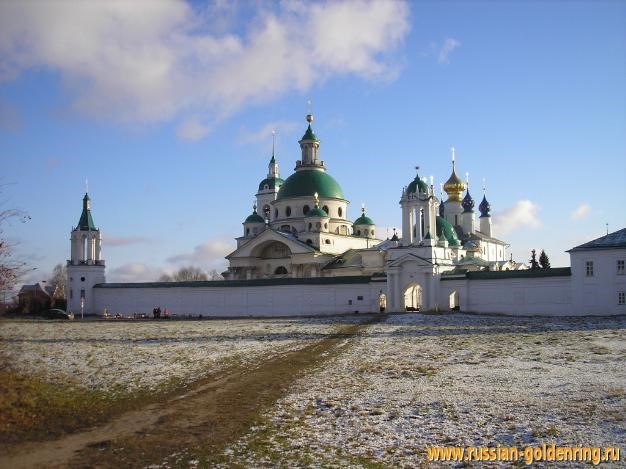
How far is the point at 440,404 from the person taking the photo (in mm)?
12914

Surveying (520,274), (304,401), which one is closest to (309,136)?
(520,274)

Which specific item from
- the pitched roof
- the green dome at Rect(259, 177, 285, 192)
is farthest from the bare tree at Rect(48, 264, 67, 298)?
the pitched roof

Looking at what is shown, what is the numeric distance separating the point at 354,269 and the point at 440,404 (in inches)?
1829

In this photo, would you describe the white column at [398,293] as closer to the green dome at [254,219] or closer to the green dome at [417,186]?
the green dome at [417,186]

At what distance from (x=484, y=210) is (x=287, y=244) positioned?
2590 cm

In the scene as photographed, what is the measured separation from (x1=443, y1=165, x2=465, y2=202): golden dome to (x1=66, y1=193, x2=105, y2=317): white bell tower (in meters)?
34.0

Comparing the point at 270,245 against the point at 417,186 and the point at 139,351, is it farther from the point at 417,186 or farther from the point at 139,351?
the point at 139,351

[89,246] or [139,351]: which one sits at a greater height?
[89,246]

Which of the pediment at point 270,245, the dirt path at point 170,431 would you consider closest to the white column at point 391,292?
the pediment at point 270,245

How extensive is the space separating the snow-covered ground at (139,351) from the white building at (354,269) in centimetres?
1384

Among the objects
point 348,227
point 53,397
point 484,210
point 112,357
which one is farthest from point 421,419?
point 484,210

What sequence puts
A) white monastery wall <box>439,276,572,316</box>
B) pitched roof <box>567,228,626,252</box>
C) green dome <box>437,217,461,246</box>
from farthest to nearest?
green dome <box>437,217,461,246</box> < white monastery wall <box>439,276,572,316</box> < pitched roof <box>567,228,626,252</box>

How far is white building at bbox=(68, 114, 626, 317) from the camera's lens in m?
40.9

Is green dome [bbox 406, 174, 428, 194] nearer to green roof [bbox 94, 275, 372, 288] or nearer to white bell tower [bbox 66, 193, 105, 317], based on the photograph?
green roof [bbox 94, 275, 372, 288]
